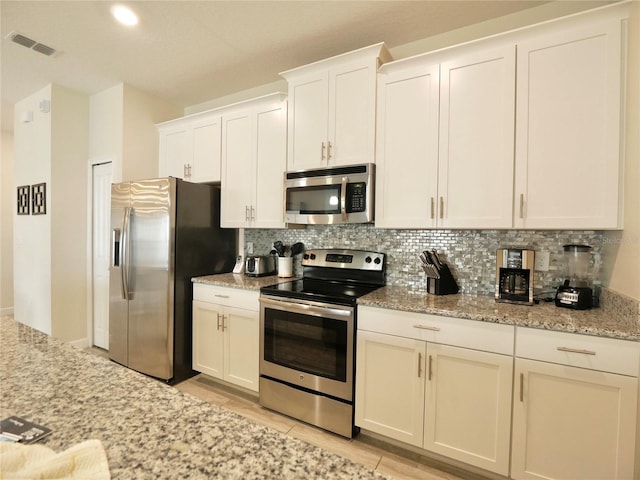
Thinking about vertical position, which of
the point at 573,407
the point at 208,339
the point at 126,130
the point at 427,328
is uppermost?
the point at 126,130

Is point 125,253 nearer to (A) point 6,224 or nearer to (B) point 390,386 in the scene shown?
(B) point 390,386

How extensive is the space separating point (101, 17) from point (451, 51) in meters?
2.41

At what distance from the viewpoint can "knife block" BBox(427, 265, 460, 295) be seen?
2.18 m

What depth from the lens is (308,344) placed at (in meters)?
2.15

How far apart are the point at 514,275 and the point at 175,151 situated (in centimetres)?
329

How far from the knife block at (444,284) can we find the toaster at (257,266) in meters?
1.49

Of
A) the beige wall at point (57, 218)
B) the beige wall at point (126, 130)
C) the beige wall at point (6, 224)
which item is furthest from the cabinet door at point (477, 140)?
the beige wall at point (6, 224)

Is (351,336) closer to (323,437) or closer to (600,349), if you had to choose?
(323,437)

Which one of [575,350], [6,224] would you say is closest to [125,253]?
[575,350]

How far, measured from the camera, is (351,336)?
199 cm

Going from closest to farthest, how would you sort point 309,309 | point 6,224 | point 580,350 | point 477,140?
1. point 580,350
2. point 477,140
3. point 309,309
4. point 6,224

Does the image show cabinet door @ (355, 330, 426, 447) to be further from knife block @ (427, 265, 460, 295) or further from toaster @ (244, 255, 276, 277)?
toaster @ (244, 255, 276, 277)

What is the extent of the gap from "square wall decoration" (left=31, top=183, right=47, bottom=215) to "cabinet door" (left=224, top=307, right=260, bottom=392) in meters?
2.55

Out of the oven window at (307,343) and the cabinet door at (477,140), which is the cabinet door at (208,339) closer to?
the oven window at (307,343)
